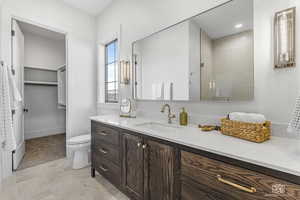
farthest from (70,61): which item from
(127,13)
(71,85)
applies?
(127,13)

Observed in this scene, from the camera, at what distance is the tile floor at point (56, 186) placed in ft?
5.38

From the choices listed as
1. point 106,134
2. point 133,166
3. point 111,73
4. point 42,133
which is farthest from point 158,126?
point 42,133

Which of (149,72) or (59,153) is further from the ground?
(149,72)

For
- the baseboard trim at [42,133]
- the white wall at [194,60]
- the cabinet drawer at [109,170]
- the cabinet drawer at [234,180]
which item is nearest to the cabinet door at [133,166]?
the cabinet drawer at [109,170]

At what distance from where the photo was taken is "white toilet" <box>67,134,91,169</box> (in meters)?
2.22

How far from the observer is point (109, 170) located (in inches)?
66.4

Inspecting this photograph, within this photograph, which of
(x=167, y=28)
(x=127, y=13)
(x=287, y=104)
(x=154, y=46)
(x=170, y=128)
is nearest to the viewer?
(x=287, y=104)

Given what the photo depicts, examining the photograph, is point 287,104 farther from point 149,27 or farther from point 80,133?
point 80,133

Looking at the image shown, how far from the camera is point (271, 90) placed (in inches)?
41.9

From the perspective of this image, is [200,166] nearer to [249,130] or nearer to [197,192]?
[197,192]

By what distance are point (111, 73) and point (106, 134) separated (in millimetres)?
1575

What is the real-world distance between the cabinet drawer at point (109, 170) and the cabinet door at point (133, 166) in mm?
116

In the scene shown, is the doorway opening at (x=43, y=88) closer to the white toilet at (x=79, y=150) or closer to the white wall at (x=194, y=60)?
the white toilet at (x=79, y=150)

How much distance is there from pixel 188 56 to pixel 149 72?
0.64m
